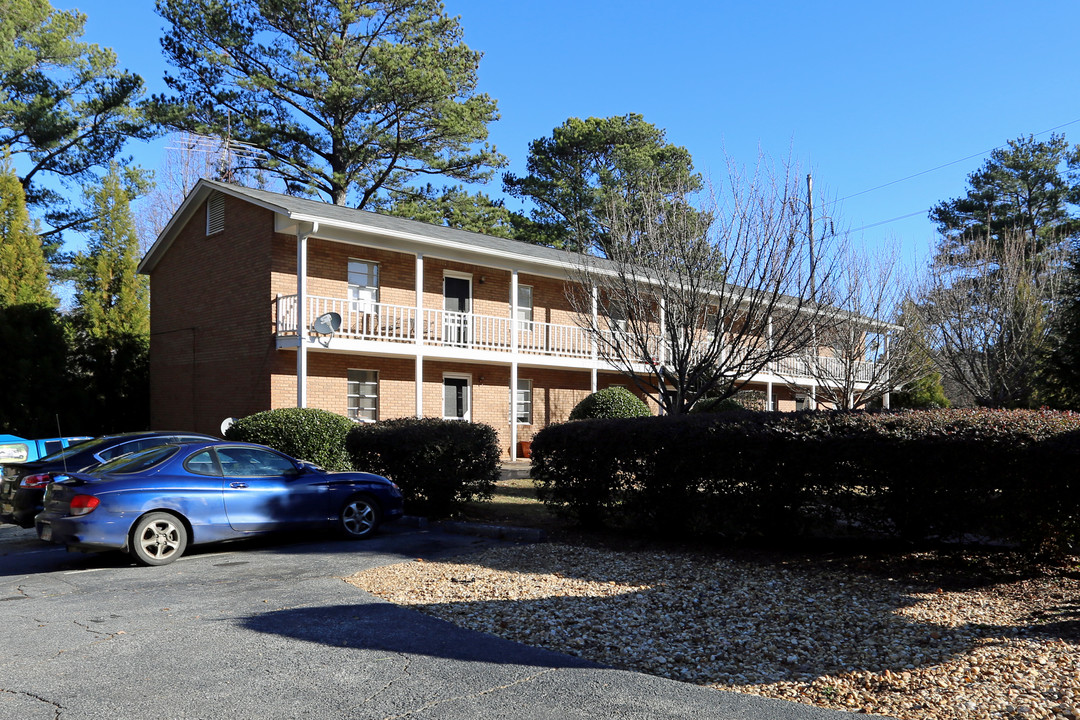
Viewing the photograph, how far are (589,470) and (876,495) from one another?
3.55m

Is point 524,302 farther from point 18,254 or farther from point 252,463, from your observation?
point 252,463

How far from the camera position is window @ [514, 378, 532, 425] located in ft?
82.2

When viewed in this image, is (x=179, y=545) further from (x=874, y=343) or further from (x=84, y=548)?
(x=874, y=343)

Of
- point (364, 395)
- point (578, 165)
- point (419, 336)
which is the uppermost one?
point (578, 165)

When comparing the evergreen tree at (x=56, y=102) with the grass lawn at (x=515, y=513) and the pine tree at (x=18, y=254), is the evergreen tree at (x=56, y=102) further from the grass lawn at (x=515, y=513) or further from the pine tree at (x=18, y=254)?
the grass lawn at (x=515, y=513)

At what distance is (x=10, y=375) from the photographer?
68.4ft

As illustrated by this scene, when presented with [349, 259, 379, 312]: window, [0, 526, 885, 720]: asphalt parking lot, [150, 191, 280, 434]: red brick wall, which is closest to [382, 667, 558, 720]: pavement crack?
[0, 526, 885, 720]: asphalt parking lot

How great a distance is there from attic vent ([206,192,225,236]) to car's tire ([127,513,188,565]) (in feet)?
44.5

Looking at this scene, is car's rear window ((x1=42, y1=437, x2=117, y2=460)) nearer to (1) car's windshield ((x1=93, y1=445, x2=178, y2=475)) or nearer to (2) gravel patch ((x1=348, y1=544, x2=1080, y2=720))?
(1) car's windshield ((x1=93, y1=445, x2=178, y2=475))

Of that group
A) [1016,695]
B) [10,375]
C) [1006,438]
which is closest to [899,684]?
[1016,695]

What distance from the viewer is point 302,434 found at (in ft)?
49.9

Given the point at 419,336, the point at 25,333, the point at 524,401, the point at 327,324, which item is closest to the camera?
the point at 327,324

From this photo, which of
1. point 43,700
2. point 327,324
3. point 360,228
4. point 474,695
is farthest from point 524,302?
point 43,700

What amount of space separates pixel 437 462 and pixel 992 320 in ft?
56.7
